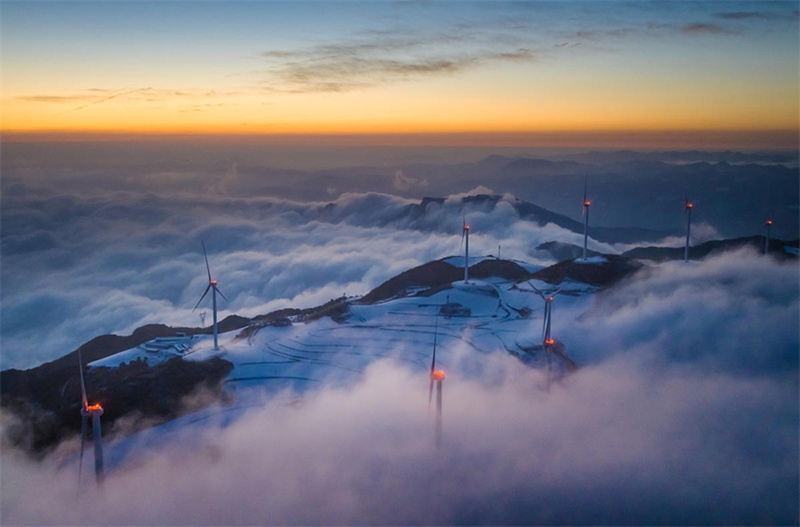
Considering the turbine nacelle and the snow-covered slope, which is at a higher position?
the turbine nacelle

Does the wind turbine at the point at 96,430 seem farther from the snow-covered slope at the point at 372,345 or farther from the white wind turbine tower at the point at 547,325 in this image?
the white wind turbine tower at the point at 547,325

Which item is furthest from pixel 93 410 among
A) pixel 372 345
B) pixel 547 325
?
pixel 547 325

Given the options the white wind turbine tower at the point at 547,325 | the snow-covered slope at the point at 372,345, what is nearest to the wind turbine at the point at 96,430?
the snow-covered slope at the point at 372,345

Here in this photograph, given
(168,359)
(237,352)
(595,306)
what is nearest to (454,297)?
(595,306)

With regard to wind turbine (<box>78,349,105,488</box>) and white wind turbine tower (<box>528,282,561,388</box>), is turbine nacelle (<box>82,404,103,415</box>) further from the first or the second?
white wind turbine tower (<box>528,282,561,388</box>)

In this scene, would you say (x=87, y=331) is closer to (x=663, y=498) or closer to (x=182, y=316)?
(x=182, y=316)

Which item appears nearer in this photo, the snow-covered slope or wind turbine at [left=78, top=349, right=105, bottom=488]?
wind turbine at [left=78, top=349, right=105, bottom=488]

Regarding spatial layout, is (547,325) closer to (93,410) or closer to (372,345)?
(372,345)

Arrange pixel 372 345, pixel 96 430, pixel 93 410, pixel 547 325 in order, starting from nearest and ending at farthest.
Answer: pixel 93 410 < pixel 96 430 < pixel 547 325 < pixel 372 345

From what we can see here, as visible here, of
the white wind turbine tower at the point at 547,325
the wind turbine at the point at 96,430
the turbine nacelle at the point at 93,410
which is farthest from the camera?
the white wind turbine tower at the point at 547,325

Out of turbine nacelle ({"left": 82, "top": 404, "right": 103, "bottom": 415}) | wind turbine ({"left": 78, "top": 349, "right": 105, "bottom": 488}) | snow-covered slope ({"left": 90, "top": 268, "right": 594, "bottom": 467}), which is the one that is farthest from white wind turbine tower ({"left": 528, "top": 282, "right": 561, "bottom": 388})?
wind turbine ({"left": 78, "top": 349, "right": 105, "bottom": 488})

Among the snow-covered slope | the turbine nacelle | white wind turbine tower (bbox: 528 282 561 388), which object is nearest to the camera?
the turbine nacelle
